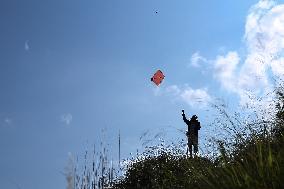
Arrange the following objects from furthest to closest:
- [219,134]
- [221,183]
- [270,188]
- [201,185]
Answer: [219,134]
[201,185]
[221,183]
[270,188]

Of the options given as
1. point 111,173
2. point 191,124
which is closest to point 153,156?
point 191,124

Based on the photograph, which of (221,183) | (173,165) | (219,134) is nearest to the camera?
(221,183)

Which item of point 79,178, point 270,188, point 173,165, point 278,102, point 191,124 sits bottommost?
point 270,188

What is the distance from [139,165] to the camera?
16359mm

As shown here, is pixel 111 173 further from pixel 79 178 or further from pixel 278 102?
pixel 278 102

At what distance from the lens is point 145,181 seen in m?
16.0

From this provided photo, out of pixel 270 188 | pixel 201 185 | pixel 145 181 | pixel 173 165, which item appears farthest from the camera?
pixel 145 181

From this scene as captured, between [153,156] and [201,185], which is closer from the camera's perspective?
[201,185]

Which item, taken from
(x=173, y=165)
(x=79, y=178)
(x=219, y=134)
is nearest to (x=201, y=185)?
(x=219, y=134)

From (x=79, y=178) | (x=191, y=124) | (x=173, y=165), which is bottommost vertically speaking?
(x=79, y=178)

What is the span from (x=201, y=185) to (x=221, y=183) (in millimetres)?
501

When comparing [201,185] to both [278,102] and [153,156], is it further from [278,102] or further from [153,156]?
[153,156]

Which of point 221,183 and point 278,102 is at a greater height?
point 278,102

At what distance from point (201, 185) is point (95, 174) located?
4.39 metres
